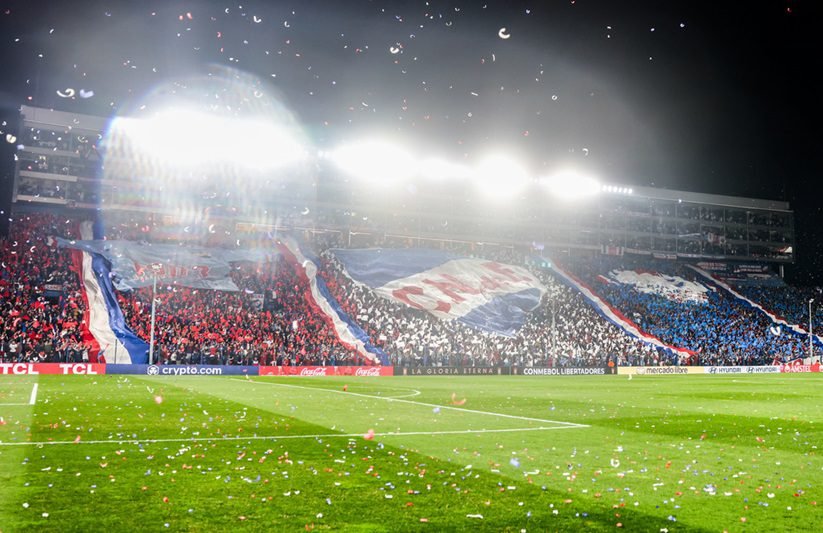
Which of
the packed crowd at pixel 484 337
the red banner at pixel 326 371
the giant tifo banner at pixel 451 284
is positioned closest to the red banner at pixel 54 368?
the red banner at pixel 326 371

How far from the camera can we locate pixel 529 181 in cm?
7319

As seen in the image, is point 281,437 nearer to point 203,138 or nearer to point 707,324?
point 203,138

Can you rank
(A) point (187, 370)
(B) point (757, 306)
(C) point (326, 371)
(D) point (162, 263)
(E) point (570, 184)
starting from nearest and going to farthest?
(A) point (187, 370), (C) point (326, 371), (D) point (162, 263), (B) point (757, 306), (E) point (570, 184)

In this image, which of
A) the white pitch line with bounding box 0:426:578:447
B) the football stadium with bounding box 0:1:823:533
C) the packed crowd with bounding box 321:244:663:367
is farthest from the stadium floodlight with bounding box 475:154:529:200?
the white pitch line with bounding box 0:426:578:447

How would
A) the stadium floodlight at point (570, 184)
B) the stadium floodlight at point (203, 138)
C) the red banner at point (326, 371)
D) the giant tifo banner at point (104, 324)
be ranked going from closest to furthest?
1. the giant tifo banner at point (104, 324)
2. the red banner at point (326, 371)
3. the stadium floodlight at point (203, 138)
4. the stadium floodlight at point (570, 184)

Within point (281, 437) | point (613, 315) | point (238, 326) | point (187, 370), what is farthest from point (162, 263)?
point (281, 437)

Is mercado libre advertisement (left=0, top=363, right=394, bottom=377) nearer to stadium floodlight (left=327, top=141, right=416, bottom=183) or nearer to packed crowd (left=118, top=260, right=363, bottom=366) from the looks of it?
packed crowd (left=118, top=260, right=363, bottom=366)

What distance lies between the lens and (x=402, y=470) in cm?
880

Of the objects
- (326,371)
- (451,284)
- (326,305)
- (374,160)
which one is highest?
(374,160)

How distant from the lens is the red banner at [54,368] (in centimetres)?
3488

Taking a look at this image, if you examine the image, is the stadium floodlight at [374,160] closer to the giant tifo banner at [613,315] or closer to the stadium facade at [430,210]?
the stadium facade at [430,210]

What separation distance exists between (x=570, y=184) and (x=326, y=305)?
3533cm

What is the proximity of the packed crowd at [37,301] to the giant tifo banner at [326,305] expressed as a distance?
1512 centimetres

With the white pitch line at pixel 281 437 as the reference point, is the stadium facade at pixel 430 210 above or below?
above
